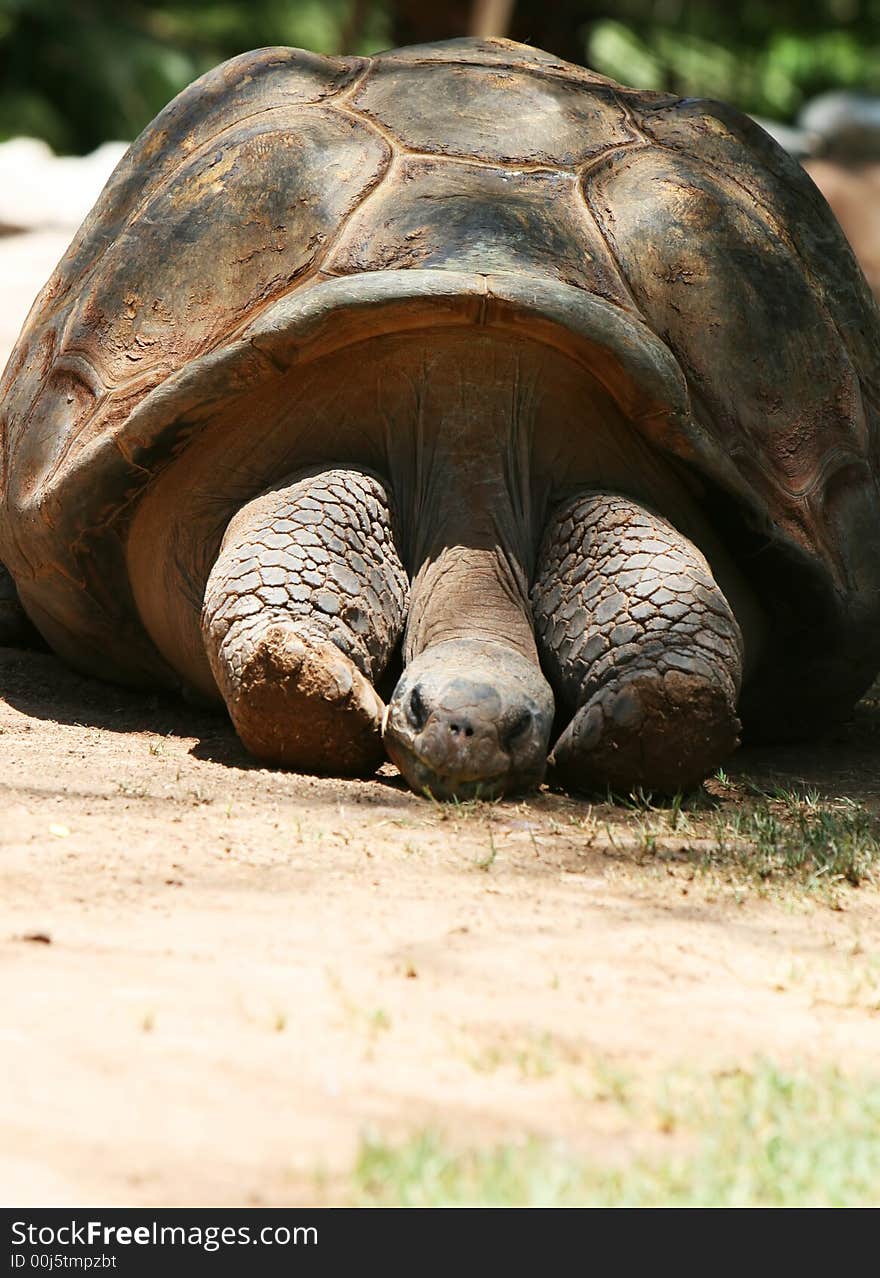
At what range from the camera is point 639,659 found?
3334 millimetres

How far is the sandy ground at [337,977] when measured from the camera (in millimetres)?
1602

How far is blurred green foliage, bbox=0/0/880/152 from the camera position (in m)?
19.9

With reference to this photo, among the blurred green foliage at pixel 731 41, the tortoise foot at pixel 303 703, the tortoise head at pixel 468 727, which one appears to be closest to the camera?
the tortoise head at pixel 468 727

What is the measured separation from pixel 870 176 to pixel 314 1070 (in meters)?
16.3

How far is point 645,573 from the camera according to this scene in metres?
3.47

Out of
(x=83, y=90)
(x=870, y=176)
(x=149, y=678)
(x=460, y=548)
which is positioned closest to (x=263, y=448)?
(x=460, y=548)

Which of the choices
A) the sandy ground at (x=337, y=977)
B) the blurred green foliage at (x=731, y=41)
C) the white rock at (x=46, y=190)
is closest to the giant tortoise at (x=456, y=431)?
the sandy ground at (x=337, y=977)

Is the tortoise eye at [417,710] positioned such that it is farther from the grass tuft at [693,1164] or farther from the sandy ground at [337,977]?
the grass tuft at [693,1164]

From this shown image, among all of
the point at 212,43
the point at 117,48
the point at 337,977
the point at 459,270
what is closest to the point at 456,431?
the point at 459,270

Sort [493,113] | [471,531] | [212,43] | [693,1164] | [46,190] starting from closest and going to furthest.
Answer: [693,1164] → [471,531] → [493,113] → [46,190] → [212,43]

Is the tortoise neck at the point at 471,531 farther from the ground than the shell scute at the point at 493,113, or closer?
closer

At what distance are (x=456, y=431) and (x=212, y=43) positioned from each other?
1939 centimetres

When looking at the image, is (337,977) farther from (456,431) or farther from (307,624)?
(456,431)

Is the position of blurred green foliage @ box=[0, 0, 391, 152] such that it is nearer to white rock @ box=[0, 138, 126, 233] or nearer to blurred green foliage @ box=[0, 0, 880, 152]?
blurred green foliage @ box=[0, 0, 880, 152]
